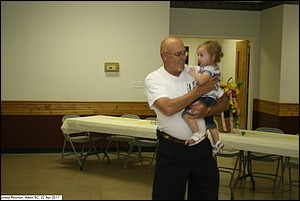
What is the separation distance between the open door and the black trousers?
15.0ft

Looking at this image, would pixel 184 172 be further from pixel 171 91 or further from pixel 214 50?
pixel 214 50

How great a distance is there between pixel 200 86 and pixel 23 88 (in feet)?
12.4

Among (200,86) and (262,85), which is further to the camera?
(262,85)

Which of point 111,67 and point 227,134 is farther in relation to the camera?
point 111,67

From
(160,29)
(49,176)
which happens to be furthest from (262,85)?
(49,176)

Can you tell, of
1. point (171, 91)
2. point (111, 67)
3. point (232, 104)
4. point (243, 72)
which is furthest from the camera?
point (243, 72)

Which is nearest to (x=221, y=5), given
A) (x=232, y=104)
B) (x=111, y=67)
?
(x=111, y=67)

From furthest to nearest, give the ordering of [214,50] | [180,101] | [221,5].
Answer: [221,5] → [214,50] → [180,101]

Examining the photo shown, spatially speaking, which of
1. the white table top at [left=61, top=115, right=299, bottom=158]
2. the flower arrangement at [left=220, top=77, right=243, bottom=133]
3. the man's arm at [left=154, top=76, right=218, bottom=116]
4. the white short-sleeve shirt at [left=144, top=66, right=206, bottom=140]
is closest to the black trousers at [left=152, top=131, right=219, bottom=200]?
the white short-sleeve shirt at [left=144, top=66, right=206, bottom=140]

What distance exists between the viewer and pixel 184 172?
2.30 meters

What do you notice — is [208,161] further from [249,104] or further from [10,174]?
[249,104]

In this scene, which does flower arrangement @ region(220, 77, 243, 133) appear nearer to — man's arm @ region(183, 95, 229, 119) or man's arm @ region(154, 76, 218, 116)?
man's arm @ region(183, 95, 229, 119)

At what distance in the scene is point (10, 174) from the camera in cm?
449

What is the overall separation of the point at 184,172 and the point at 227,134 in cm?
166
